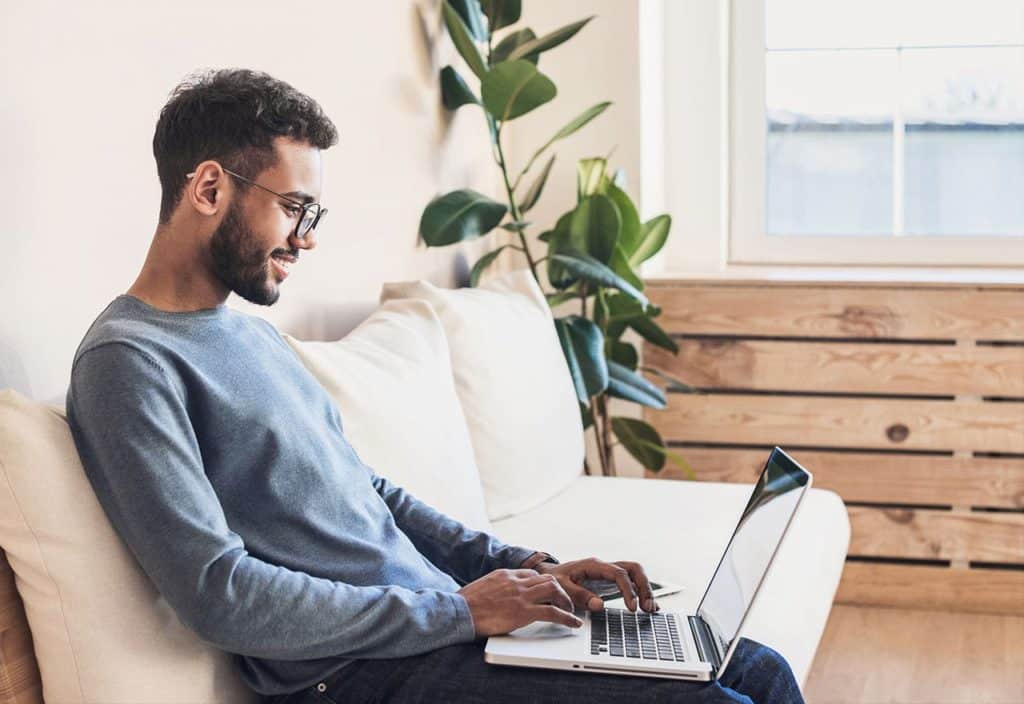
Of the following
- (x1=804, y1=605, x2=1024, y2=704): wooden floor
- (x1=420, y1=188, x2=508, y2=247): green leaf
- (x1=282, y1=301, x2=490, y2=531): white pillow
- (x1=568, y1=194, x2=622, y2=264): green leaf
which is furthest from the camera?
(x1=568, y1=194, x2=622, y2=264): green leaf

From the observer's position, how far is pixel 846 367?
297 centimetres

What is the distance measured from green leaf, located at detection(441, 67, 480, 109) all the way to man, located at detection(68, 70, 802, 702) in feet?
4.34

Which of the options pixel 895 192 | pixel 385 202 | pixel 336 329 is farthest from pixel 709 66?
pixel 336 329

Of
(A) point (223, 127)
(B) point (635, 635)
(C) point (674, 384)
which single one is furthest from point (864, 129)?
(A) point (223, 127)

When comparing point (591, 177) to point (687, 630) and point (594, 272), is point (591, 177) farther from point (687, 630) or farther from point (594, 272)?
point (687, 630)

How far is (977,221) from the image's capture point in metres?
3.26

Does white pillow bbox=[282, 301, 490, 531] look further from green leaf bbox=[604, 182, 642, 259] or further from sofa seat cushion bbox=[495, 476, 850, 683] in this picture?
green leaf bbox=[604, 182, 642, 259]

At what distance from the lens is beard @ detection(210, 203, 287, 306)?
1408mm

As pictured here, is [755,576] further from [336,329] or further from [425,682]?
[336,329]

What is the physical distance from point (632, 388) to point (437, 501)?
0.96m

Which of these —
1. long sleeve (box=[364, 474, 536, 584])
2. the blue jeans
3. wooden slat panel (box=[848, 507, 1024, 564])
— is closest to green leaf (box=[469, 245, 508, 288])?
wooden slat panel (box=[848, 507, 1024, 564])

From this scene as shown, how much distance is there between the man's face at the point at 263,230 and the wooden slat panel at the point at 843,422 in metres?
1.78

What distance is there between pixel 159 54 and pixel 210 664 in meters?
0.80

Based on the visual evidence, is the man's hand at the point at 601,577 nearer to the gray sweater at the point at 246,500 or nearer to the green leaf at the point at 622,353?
the gray sweater at the point at 246,500
